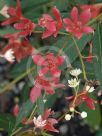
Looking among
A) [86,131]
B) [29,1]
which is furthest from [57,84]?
[86,131]

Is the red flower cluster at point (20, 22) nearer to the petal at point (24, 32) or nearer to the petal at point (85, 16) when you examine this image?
the petal at point (24, 32)

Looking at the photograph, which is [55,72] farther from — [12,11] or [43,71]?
[12,11]

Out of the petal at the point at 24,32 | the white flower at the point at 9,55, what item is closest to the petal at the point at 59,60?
the petal at the point at 24,32

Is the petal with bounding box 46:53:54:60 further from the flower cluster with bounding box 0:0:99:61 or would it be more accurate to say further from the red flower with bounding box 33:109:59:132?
the red flower with bounding box 33:109:59:132

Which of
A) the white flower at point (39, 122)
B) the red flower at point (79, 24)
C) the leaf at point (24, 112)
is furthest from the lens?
the leaf at point (24, 112)

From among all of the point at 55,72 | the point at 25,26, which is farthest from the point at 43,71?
the point at 25,26
